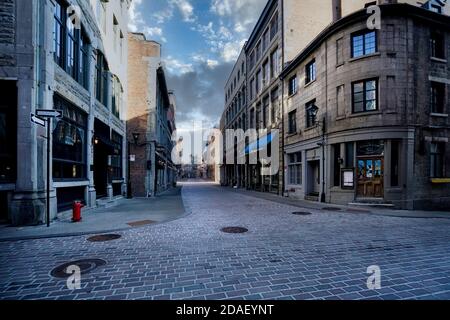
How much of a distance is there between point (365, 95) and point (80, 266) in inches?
631

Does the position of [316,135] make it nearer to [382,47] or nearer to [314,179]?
[314,179]

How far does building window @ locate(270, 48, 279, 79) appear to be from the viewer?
79.8 ft

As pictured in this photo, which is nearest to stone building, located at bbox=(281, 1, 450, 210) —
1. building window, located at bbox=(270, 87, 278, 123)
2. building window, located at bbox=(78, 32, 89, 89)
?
building window, located at bbox=(270, 87, 278, 123)

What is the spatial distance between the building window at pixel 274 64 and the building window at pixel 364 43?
9.34 metres

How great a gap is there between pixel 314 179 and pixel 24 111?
1765 cm

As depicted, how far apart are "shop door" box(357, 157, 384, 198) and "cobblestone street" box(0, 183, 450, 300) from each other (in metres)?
6.15

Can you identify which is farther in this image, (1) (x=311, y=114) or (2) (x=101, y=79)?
(1) (x=311, y=114)

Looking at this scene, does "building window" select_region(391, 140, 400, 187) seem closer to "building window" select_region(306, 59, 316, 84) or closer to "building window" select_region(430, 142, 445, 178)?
"building window" select_region(430, 142, 445, 178)

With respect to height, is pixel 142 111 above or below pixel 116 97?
below

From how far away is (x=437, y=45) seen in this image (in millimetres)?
15391

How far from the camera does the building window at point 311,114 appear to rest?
16.4 meters

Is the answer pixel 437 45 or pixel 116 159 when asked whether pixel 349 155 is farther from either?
pixel 116 159

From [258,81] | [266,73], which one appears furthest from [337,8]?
[258,81]

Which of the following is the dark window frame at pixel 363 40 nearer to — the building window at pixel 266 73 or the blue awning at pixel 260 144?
the blue awning at pixel 260 144
